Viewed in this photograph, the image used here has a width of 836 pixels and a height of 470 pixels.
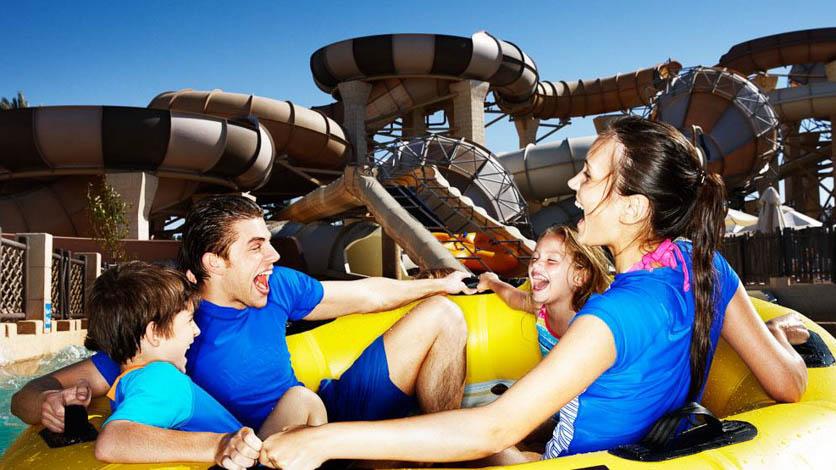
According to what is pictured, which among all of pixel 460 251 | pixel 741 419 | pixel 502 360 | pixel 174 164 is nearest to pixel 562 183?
pixel 460 251

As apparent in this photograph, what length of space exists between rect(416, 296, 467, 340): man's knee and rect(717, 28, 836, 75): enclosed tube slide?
27.7 metres

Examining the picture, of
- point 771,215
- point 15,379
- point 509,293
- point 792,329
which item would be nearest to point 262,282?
point 509,293

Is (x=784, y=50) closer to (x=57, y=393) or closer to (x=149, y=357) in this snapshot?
(x=149, y=357)

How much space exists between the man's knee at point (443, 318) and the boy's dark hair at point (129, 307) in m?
0.89

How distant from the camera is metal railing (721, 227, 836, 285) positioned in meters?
10.4

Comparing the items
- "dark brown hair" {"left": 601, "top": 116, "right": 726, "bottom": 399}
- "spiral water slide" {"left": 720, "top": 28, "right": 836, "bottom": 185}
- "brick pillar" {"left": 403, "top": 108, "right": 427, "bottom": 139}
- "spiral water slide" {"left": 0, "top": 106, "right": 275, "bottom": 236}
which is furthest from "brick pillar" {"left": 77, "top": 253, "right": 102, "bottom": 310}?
"spiral water slide" {"left": 720, "top": 28, "right": 836, "bottom": 185}

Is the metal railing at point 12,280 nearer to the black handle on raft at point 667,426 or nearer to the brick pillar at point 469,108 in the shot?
the black handle on raft at point 667,426

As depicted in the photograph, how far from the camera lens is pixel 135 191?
1424cm

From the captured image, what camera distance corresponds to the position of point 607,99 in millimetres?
25922

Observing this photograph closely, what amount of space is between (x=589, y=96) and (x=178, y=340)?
26.2m

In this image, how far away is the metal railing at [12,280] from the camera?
700 cm

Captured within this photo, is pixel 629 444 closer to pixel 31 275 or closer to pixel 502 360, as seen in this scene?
pixel 502 360

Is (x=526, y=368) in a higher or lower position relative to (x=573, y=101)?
lower

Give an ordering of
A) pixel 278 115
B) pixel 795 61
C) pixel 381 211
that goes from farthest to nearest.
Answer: pixel 795 61 → pixel 278 115 → pixel 381 211
